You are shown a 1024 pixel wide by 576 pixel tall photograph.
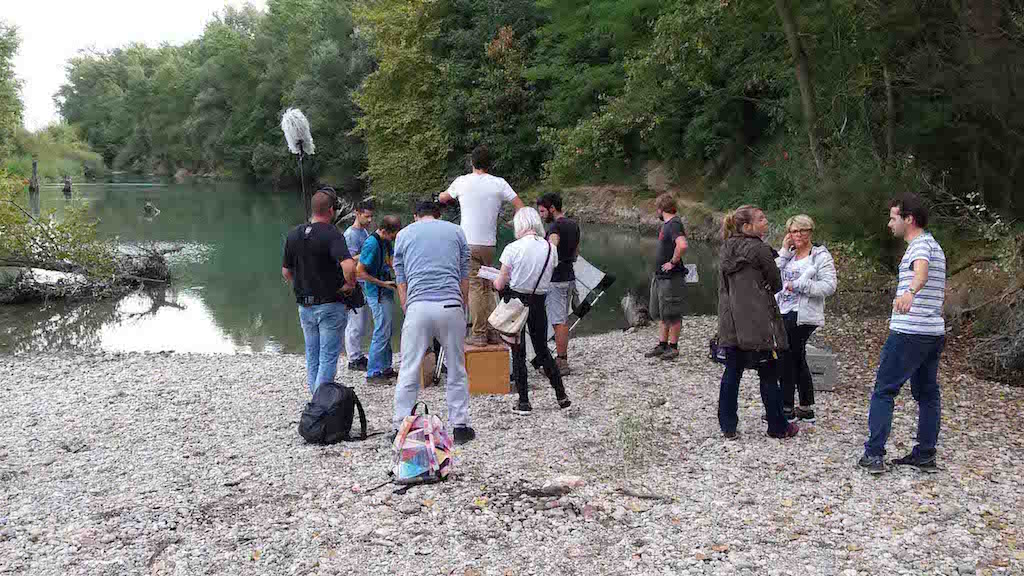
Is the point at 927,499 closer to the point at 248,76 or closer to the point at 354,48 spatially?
the point at 354,48

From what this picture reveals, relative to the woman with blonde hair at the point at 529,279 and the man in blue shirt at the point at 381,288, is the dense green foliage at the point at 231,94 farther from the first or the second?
the woman with blonde hair at the point at 529,279

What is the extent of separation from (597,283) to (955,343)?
4.32 metres

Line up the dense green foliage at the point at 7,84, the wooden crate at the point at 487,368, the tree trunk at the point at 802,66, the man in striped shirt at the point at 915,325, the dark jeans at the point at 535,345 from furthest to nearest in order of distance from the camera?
the dense green foliage at the point at 7,84, the tree trunk at the point at 802,66, the wooden crate at the point at 487,368, the dark jeans at the point at 535,345, the man in striped shirt at the point at 915,325

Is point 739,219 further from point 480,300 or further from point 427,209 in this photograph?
point 480,300


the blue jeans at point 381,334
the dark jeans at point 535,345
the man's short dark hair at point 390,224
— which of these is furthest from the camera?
the blue jeans at point 381,334

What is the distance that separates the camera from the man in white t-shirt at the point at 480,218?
7.56 metres

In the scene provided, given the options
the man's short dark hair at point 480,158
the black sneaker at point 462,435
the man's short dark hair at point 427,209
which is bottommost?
the black sneaker at point 462,435

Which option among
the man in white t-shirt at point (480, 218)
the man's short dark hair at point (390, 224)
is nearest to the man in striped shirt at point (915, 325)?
the man in white t-shirt at point (480, 218)

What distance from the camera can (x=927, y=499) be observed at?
4.98 metres

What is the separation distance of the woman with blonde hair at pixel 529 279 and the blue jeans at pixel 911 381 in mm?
2610

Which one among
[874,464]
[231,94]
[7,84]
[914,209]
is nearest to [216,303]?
[874,464]

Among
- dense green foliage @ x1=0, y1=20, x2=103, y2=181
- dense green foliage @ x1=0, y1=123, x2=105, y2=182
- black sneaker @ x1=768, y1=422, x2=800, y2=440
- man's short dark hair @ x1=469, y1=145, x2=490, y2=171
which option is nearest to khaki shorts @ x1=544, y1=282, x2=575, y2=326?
man's short dark hair @ x1=469, y1=145, x2=490, y2=171

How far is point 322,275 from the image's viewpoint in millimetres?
6738

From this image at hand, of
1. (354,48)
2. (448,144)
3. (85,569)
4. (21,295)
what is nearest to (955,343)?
(85,569)
